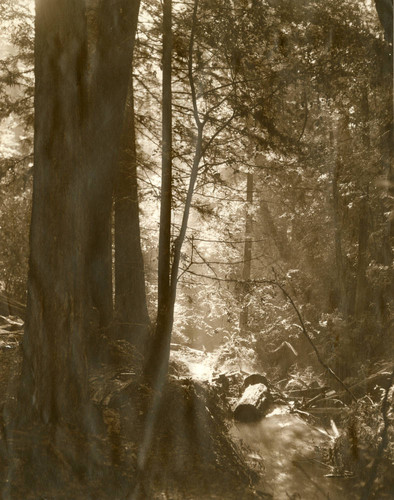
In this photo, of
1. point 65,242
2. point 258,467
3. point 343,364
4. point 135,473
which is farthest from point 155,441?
point 343,364

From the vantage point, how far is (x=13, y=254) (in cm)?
1680

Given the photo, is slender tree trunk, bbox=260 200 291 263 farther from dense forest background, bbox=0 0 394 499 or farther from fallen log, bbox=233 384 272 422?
fallen log, bbox=233 384 272 422

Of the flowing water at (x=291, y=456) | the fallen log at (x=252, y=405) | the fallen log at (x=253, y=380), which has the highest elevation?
the fallen log at (x=253, y=380)

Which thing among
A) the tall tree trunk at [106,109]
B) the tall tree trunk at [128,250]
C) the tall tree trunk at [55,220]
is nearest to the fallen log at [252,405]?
the tall tree trunk at [128,250]

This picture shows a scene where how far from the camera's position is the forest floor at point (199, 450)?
7.61 metres

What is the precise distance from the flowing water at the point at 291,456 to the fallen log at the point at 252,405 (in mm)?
183

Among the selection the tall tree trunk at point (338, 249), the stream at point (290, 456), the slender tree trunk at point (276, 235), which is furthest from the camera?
the slender tree trunk at point (276, 235)

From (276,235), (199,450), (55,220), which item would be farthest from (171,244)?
(276,235)

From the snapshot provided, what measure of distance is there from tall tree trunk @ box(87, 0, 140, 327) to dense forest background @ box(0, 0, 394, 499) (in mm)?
37

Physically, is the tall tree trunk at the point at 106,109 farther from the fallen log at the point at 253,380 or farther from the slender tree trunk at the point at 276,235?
the slender tree trunk at the point at 276,235

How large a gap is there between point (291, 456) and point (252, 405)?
5.77ft

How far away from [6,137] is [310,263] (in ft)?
37.3

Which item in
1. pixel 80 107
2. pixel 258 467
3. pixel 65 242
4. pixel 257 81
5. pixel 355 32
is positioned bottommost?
pixel 258 467

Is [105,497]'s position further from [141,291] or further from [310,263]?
[310,263]
